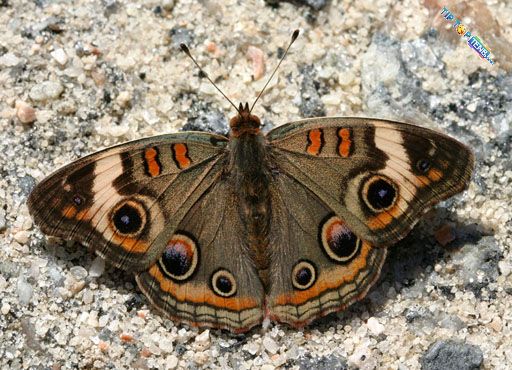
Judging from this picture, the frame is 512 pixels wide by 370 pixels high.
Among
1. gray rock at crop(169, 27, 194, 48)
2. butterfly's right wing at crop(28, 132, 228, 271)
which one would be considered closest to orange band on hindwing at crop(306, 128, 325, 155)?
butterfly's right wing at crop(28, 132, 228, 271)

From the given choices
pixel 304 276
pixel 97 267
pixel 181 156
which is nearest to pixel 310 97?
pixel 181 156

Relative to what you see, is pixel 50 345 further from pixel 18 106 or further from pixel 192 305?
pixel 18 106

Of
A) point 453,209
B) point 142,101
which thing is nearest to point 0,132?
point 142,101

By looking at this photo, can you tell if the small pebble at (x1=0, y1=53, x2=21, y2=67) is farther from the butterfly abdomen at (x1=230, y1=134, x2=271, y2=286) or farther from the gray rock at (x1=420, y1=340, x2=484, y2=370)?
the gray rock at (x1=420, y1=340, x2=484, y2=370)

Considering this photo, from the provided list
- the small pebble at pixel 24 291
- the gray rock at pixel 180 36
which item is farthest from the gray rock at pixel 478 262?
the small pebble at pixel 24 291

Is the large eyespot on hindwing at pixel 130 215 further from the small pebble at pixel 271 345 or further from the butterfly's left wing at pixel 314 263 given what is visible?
the small pebble at pixel 271 345
